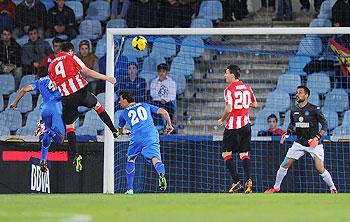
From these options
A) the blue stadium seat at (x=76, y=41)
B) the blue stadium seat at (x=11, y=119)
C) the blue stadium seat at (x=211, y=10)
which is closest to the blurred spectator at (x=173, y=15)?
the blue stadium seat at (x=211, y=10)

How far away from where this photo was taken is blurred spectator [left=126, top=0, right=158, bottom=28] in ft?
69.4

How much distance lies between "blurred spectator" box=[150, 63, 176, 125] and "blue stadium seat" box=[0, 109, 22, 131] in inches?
110

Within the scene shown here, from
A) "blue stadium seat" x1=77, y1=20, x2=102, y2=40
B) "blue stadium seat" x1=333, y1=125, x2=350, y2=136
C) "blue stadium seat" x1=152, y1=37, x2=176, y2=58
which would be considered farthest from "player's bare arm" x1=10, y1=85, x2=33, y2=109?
"blue stadium seat" x1=77, y1=20, x2=102, y2=40

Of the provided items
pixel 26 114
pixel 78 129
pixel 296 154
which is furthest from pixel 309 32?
pixel 26 114

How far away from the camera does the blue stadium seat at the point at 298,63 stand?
62.3 feet

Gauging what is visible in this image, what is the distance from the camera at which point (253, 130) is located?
1808cm

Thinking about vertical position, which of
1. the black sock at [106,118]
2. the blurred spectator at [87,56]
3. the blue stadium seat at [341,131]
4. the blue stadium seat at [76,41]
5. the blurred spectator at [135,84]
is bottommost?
the blue stadium seat at [341,131]

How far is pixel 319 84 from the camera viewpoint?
18.5 m

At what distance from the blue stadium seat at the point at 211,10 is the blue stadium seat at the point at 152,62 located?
239 centimetres

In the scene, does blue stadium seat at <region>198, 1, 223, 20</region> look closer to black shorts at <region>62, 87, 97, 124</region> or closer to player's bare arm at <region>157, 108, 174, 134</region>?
player's bare arm at <region>157, 108, 174, 134</region>

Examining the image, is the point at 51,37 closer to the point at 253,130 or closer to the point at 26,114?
the point at 26,114

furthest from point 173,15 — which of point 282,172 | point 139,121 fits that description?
point 139,121

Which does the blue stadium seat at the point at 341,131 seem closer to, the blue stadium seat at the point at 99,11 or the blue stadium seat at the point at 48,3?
the blue stadium seat at the point at 99,11

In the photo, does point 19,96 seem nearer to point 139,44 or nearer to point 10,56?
point 139,44
